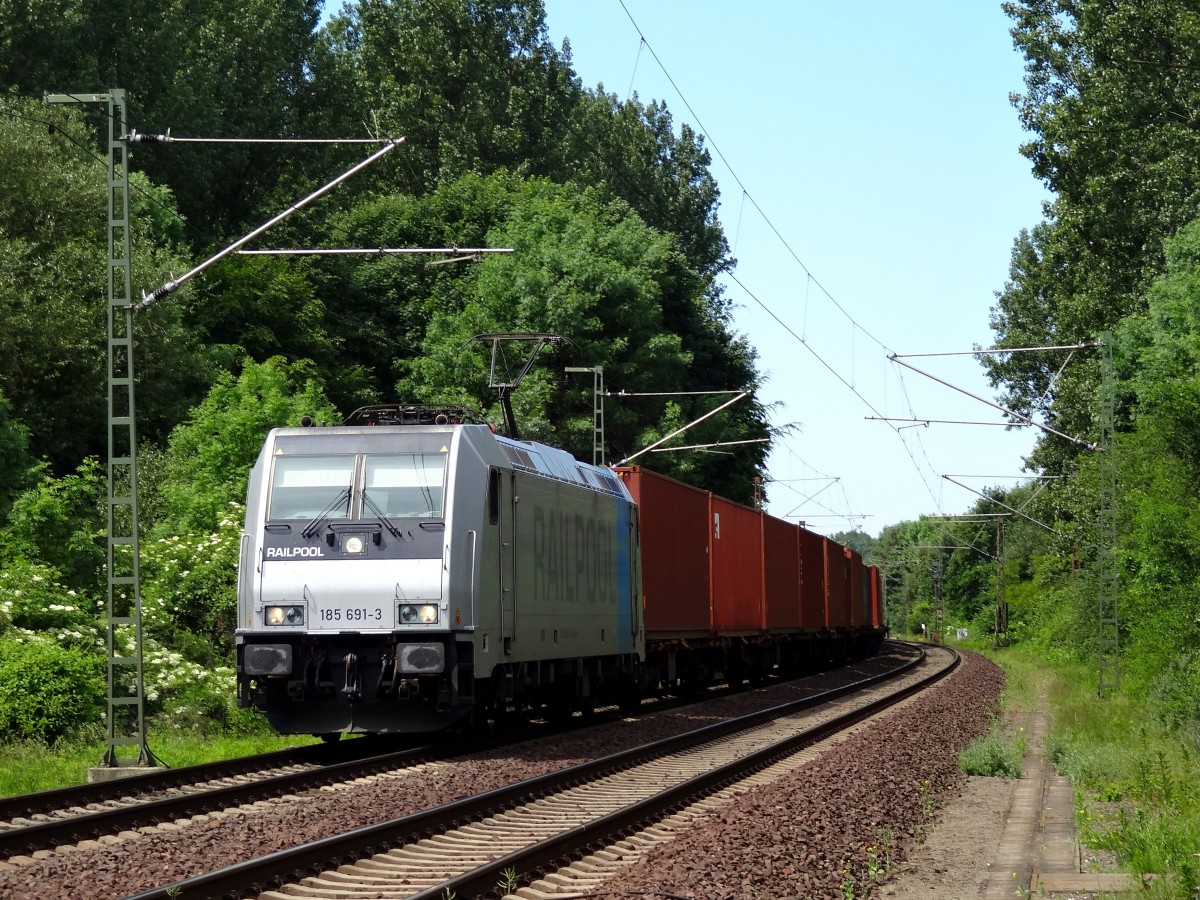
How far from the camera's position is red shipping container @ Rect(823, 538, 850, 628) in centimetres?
4338

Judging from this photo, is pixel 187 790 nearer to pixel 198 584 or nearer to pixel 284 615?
pixel 284 615

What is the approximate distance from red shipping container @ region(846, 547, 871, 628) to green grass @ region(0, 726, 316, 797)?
31.2 meters

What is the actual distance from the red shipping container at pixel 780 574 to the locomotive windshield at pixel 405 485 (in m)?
17.3

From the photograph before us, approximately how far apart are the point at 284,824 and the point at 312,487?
5.80 m

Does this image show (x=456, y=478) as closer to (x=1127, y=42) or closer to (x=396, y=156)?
(x=1127, y=42)

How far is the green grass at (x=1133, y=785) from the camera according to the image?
9031mm

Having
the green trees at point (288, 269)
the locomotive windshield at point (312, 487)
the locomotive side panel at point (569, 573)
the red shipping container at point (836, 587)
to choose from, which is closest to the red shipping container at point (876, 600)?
the green trees at point (288, 269)

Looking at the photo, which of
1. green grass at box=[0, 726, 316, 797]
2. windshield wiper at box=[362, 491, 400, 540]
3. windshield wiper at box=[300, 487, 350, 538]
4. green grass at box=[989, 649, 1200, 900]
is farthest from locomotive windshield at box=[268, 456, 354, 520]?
green grass at box=[989, 649, 1200, 900]

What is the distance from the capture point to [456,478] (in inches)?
629

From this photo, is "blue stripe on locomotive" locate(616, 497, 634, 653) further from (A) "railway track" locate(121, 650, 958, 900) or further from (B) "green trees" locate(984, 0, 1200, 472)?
(B) "green trees" locate(984, 0, 1200, 472)

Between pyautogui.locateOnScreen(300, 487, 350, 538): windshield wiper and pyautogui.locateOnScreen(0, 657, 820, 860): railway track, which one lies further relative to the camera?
pyautogui.locateOnScreen(300, 487, 350, 538): windshield wiper

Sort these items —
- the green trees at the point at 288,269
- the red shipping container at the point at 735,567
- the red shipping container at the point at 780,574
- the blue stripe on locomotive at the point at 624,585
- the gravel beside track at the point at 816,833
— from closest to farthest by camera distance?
the gravel beside track at the point at 816,833 → the blue stripe on locomotive at the point at 624,585 → the green trees at the point at 288,269 → the red shipping container at the point at 735,567 → the red shipping container at the point at 780,574

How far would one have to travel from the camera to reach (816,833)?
10.7 meters

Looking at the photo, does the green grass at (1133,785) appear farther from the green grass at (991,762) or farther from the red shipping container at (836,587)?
the red shipping container at (836,587)
